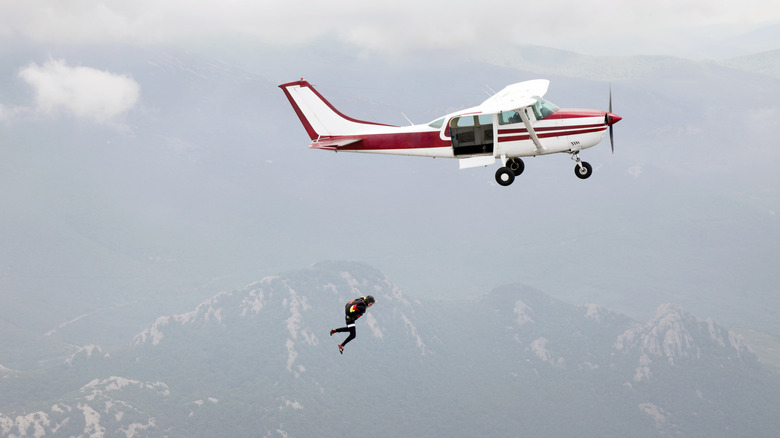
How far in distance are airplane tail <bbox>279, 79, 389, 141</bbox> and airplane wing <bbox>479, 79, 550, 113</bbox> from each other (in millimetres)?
9345

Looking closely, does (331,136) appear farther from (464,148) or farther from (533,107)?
(533,107)

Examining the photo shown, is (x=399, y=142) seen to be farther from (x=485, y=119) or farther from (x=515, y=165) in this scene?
(x=515, y=165)

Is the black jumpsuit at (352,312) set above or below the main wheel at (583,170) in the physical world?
below

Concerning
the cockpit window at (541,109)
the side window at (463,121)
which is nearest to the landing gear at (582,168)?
the cockpit window at (541,109)

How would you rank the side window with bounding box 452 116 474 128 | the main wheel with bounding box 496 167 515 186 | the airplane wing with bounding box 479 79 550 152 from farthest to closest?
1. the main wheel with bounding box 496 167 515 186
2. the side window with bounding box 452 116 474 128
3. the airplane wing with bounding box 479 79 550 152

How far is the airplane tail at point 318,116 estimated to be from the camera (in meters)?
49.4

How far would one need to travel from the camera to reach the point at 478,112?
41.9 m

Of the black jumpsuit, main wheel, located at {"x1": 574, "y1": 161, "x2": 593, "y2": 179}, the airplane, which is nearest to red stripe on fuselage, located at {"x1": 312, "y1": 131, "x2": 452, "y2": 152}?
the airplane

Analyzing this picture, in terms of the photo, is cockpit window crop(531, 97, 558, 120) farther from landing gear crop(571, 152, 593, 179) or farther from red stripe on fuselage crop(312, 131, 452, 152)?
red stripe on fuselage crop(312, 131, 452, 152)

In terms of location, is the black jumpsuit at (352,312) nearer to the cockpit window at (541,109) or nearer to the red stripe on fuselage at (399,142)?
the red stripe on fuselage at (399,142)

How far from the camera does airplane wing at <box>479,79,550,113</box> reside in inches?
1599

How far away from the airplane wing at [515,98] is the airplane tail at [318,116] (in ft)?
30.7

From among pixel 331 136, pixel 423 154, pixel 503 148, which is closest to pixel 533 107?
pixel 503 148

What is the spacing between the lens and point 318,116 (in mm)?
49656
